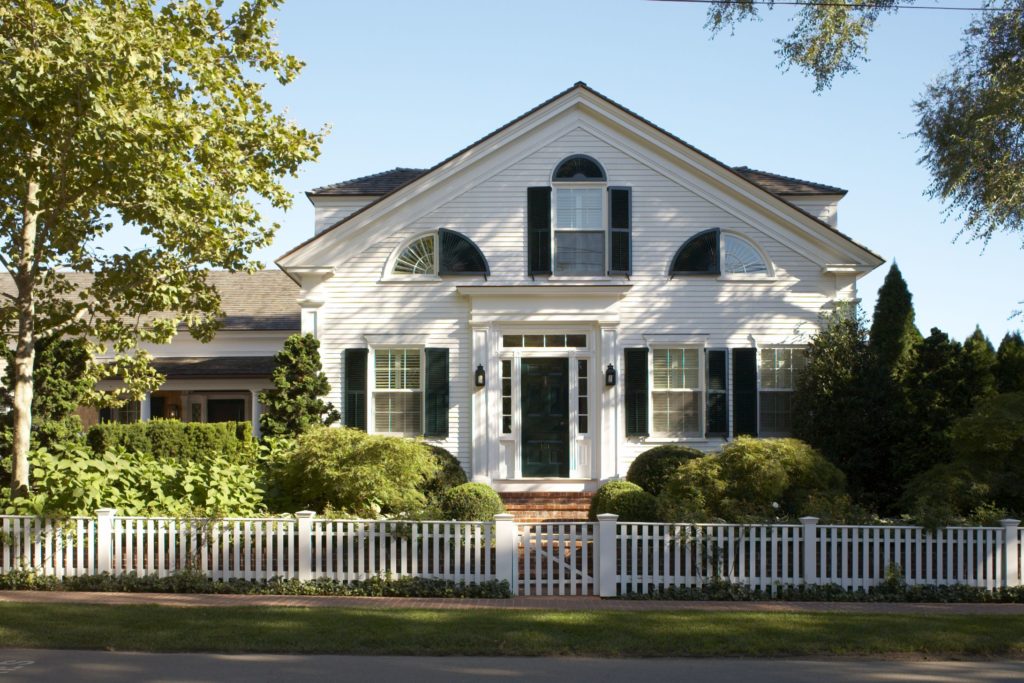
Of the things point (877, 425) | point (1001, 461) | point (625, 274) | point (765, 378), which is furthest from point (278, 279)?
point (1001, 461)

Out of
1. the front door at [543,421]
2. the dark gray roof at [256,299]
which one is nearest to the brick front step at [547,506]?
the front door at [543,421]

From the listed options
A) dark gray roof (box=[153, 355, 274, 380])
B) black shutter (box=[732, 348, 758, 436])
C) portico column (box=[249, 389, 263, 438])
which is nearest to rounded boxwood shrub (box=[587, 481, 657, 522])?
black shutter (box=[732, 348, 758, 436])

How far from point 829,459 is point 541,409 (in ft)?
16.5

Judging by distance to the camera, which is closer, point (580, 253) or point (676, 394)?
point (676, 394)

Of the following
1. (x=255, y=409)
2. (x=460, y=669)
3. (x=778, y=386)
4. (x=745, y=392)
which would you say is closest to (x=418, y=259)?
(x=745, y=392)

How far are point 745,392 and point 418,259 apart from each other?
6.44m

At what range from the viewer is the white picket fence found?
468 inches

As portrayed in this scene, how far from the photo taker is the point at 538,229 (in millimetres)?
A: 18266

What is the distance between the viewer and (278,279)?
28547 millimetres

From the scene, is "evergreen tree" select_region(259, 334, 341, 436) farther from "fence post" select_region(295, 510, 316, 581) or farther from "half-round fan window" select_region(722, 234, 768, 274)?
"half-round fan window" select_region(722, 234, 768, 274)

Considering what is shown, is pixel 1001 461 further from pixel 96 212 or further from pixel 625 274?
pixel 96 212

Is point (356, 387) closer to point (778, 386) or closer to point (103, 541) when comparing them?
point (103, 541)

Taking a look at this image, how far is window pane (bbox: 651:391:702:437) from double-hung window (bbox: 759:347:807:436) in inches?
48.0

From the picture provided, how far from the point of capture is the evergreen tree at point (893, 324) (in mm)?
18078
